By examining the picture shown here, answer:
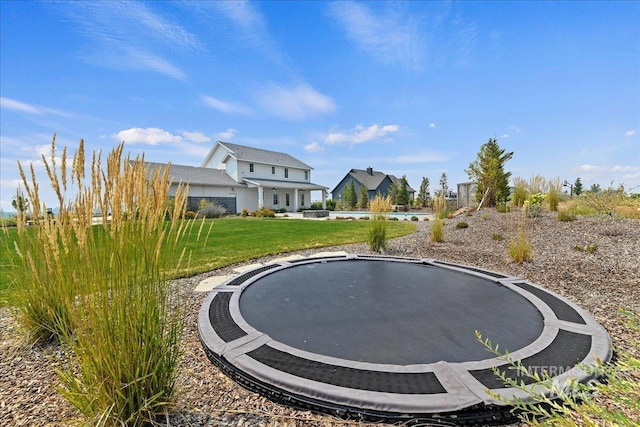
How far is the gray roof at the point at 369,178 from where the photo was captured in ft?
108

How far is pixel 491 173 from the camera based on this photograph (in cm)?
1312

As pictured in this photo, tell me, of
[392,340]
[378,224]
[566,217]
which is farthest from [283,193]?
[392,340]

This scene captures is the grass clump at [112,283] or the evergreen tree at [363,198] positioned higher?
the evergreen tree at [363,198]

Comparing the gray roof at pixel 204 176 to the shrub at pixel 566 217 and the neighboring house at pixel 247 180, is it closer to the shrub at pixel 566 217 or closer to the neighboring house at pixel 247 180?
the neighboring house at pixel 247 180

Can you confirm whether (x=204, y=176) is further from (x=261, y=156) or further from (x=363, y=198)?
(x=363, y=198)

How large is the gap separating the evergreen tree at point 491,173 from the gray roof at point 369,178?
1824cm

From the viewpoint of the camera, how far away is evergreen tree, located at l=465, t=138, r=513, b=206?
1297cm

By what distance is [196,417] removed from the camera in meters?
1.44

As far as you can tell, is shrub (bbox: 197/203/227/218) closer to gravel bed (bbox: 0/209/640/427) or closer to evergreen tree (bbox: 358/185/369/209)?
gravel bed (bbox: 0/209/640/427)

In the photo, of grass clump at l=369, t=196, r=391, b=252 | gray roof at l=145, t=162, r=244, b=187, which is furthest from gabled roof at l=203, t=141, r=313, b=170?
grass clump at l=369, t=196, r=391, b=252

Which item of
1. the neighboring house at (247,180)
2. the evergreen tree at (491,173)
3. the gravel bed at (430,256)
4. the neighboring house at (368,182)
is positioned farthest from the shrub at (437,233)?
the neighboring house at (368,182)

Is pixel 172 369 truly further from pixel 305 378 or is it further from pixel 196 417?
pixel 305 378

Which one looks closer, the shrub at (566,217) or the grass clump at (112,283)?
the grass clump at (112,283)

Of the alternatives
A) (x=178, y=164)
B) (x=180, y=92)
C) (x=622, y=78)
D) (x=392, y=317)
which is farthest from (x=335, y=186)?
(x=392, y=317)
